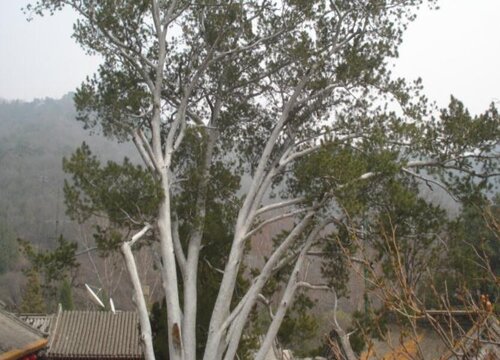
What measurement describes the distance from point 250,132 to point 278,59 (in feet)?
4.22

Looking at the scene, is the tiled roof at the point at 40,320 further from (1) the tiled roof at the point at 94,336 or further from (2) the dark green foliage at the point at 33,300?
(2) the dark green foliage at the point at 33,300

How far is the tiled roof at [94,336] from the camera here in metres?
15.0

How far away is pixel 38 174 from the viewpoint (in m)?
43.3

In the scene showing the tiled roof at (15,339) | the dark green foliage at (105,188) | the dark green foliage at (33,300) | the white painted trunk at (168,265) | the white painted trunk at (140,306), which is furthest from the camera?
the dark green foliage at (33,300)

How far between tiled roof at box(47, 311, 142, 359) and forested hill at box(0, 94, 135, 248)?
23.8 feet

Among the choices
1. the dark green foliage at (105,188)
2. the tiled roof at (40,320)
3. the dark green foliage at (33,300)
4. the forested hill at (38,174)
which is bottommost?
the dark green foliage at (33,300)

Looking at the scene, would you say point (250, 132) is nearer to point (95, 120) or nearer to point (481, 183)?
point (95, 120)

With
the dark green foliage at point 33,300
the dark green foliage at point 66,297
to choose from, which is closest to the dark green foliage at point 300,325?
the dark green foliage at point 66,297

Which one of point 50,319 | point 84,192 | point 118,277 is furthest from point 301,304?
point 118,277

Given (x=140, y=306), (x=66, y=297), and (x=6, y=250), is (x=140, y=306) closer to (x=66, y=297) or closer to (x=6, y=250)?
(x=66, y=297)

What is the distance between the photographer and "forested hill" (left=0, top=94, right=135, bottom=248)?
114 ft

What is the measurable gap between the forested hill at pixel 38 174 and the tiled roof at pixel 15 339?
16.0m

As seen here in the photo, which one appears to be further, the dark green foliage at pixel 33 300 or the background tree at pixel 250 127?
the dark green foliage at pixel 33 300

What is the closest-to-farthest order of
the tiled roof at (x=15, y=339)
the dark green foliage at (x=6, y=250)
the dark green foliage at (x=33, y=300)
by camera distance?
the tiled roof at (x=15, y=339) < the dark green foliage at (x=33, y=300) < the dark green foliage at (x=6, y=250)
